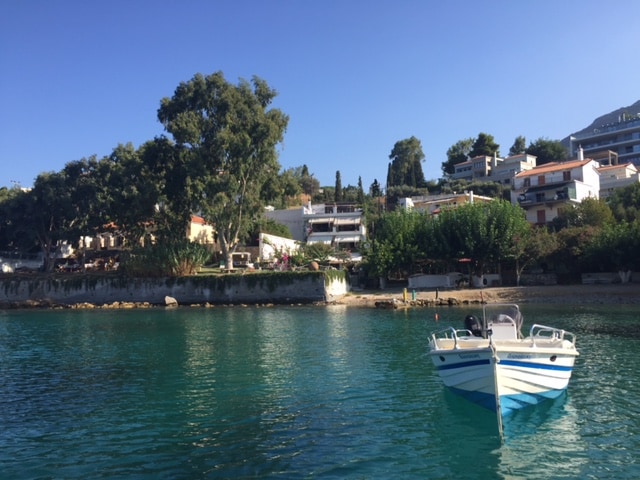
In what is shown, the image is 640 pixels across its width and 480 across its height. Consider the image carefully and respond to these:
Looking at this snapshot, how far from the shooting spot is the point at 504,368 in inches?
549

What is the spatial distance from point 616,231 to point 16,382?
5623 centimetres

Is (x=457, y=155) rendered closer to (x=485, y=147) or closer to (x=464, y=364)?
(x=485, y=147)

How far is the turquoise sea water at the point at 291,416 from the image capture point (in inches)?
456

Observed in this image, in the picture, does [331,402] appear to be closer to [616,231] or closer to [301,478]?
[301,478]

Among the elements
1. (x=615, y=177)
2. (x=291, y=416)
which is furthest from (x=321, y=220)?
(x=291, y=416)

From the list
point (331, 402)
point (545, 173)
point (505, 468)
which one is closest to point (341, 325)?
point (331, 402)

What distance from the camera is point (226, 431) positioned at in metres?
14.1

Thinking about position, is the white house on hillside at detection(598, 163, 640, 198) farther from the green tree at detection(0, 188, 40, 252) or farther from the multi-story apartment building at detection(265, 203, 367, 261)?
the green tree at detection(0, 188, 40, 252)

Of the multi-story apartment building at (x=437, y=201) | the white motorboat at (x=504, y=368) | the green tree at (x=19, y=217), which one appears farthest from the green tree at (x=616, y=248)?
the green tree at (x=19, y=217)

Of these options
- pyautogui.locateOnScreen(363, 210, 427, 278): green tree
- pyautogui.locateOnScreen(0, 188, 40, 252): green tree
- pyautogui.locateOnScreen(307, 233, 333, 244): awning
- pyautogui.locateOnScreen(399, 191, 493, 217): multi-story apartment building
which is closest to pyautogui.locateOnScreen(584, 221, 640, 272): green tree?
pyautogui.locateOnScreen(363, 210, 427, 278): green tree

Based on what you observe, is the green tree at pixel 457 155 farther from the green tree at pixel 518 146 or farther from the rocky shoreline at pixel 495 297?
the rocky shoreline at pixel 495 297

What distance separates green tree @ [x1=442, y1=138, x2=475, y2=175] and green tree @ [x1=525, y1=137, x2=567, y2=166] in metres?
15.9

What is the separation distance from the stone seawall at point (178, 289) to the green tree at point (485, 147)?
262 ft

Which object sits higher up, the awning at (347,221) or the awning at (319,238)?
the awning at (347,221)
